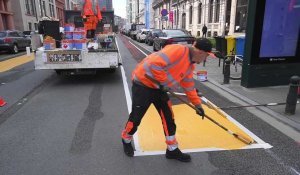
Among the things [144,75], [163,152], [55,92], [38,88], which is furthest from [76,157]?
[38,88]

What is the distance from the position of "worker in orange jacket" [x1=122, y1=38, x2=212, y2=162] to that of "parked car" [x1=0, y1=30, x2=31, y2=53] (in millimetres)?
18393

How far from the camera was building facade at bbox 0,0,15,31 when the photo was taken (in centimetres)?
3434

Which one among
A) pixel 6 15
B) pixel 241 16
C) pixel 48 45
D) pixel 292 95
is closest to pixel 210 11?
pixel 241 16

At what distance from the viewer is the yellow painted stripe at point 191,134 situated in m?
4.38

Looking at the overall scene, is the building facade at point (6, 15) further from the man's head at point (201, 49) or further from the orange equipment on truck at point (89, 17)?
the man's head at point (201, 49)

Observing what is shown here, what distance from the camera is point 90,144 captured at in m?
4.45

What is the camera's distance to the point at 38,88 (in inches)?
332

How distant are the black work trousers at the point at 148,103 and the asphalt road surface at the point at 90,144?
20.8 inches

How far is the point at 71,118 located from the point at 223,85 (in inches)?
185

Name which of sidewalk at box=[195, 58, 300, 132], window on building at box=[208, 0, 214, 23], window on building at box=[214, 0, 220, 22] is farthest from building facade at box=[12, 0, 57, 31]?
sidewalk at box=[195, 58, 300, 132]

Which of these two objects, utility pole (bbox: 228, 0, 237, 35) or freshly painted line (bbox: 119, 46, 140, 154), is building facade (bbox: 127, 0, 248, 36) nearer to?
utility pole (bbox: 228, 0, 237, 35)

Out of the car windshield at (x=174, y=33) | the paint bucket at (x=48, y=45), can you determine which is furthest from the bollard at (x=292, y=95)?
the car windshield at (x=174, y=33)

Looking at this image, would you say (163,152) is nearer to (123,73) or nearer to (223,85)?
(223,85)

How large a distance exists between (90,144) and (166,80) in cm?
182
